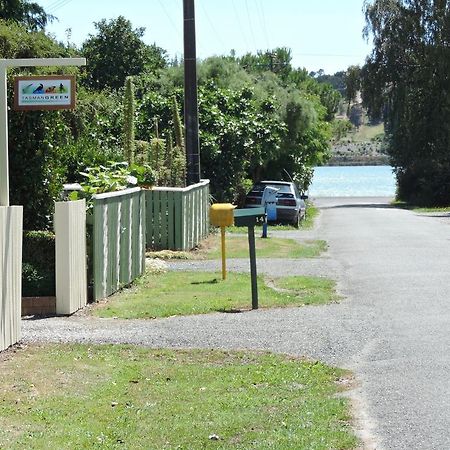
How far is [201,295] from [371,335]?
12.8 feet

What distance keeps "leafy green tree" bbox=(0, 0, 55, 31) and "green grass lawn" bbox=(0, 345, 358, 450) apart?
2362cm

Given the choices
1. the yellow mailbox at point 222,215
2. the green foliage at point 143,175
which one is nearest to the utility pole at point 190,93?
the green foliage at point 143,175

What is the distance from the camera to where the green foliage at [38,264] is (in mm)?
12492

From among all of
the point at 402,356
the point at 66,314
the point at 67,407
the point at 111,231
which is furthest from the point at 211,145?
the point at 67,407

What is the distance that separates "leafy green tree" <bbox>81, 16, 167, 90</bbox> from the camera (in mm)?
54713

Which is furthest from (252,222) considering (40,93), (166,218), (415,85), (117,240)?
(415,85)

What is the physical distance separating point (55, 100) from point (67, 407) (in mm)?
5656

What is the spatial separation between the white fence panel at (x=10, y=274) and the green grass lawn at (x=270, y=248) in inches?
426

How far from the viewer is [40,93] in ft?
40.5

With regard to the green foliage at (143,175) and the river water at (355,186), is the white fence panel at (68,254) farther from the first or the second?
the river water at (355,186)

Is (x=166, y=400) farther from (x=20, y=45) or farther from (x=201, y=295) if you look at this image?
(x=20, y=45)

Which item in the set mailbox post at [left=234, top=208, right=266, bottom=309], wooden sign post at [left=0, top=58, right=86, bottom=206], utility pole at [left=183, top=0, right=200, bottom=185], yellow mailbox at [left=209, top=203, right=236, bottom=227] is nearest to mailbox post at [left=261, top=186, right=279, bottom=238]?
utility pole at [left=183, top=0, right=200, bottom=185]

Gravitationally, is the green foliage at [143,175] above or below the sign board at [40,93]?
below

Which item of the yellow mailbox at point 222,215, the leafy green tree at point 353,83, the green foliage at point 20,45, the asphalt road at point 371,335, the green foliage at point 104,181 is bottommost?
the asphalt road at point 371,335
